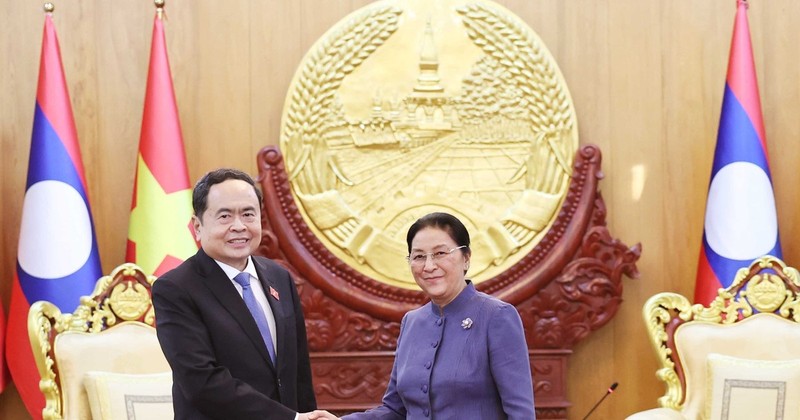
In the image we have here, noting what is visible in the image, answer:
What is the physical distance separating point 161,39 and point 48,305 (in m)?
1.25

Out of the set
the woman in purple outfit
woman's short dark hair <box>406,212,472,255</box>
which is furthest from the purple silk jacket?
woman's short dark hair <box>406,212,472,255</box>

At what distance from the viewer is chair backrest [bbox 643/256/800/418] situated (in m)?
4.29

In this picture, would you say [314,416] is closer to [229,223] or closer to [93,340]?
[229,223]

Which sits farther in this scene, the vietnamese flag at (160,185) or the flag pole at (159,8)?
the flag pole at (159,8)

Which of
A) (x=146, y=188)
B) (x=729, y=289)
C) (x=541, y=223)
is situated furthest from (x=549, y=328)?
(x=146, y=188)

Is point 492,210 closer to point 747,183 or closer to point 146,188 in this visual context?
point 747,183

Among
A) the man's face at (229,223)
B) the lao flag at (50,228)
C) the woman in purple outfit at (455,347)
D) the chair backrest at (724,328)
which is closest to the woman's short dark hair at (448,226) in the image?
the woman in purple outfit at (455,347)

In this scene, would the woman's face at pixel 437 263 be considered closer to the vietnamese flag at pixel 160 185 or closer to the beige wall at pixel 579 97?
the vietnamese flag at pixel 160 185

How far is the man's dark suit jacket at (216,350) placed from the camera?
2400 millimetres

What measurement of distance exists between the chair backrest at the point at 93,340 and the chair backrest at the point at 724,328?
2.00m

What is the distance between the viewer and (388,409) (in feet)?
8.64

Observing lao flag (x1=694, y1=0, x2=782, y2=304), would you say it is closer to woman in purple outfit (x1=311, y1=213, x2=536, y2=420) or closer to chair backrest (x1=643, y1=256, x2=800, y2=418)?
chair backrest (x1=643, y1=256, x2=800, y2=418)

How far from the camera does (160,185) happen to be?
15.0 feet

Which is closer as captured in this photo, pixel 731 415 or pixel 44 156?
pixel 731 415
